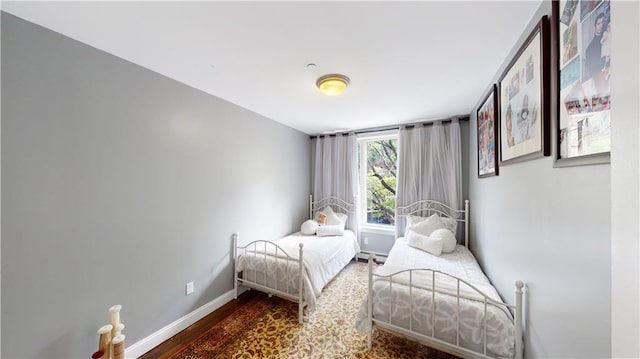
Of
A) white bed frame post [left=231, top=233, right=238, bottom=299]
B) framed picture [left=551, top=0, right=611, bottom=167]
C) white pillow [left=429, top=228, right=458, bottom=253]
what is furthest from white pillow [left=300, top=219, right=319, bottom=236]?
framed picture [left=551, top=0, right=611, bottom=167]

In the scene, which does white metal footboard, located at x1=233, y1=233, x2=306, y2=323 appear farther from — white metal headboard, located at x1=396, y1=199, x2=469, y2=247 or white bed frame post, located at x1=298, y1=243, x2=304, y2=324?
white metal headboard, located at x1=396, y1=199, x2=469, y2=247

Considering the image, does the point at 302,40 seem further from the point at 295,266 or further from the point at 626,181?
the point at 295,266

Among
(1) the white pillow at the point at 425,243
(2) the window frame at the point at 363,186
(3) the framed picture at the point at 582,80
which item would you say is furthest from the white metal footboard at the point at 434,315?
(2) the window frame at the point at 363,186

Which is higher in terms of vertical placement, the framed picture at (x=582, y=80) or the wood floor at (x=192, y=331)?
the framed picture at (x=582, y=80)

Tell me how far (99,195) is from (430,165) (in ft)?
12.6

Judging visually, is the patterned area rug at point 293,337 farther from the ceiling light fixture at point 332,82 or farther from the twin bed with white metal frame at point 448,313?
the ceiling light fixture at point 332,82

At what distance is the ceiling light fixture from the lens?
6.59 ft

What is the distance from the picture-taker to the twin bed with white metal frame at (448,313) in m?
1.46

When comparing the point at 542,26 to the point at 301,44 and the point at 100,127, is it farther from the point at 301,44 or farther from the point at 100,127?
the point at 100,127

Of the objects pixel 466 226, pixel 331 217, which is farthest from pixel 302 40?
pixel 466 226

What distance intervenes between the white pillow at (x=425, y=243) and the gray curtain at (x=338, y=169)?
1149 mm

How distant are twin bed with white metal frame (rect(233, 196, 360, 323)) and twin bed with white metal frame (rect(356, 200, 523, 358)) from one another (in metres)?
0.65

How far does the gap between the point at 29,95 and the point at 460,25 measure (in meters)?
2.78

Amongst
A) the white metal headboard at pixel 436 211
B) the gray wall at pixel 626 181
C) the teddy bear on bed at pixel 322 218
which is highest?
the gray wall at pixel 626 181
